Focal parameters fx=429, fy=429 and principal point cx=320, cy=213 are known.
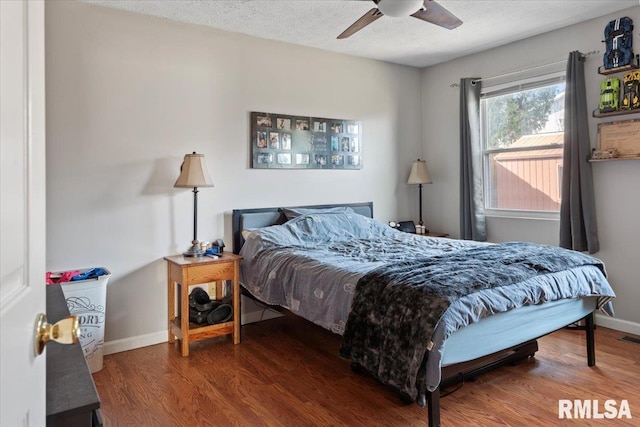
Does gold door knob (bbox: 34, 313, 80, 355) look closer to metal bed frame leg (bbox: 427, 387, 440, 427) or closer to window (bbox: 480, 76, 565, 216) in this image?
metal bed frame leg (bbox: 427, 387, 440, 427)

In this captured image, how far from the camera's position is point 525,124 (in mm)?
4129

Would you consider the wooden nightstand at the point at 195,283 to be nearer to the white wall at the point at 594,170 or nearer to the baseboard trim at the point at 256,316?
the baseboard trim at the point at 256,316

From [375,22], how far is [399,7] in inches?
46.6

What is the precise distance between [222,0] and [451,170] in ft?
9.68

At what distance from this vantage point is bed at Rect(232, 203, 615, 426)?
76.3 inches

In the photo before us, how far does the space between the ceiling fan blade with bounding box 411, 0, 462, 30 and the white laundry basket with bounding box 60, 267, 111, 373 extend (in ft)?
8.73

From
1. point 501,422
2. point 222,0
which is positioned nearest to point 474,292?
point 501,422

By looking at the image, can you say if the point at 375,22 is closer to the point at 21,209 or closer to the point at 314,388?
the point at 314,388

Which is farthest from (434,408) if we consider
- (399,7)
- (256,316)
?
(256,316)

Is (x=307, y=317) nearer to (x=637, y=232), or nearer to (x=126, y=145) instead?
(x=126, y=145)

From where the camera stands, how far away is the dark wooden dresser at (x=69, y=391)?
3.04 ft

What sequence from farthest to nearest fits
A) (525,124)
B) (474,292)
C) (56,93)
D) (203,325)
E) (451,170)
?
(451,170), (525,124), (203,325), (56,93), (474,292)

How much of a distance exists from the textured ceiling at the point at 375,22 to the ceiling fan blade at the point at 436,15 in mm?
515

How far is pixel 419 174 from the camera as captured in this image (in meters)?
4.70
